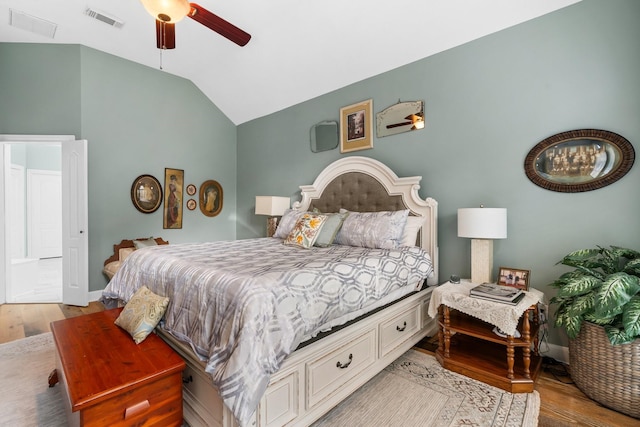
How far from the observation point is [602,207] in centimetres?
222

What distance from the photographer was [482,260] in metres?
2.52

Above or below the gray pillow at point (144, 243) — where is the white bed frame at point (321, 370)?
below

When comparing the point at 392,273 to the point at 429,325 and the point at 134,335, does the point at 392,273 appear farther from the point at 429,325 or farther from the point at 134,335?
the point at 134,335

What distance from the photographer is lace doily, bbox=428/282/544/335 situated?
194cm

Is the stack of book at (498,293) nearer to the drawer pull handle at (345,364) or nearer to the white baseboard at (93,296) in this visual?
the drawer pull handle at (345,364)

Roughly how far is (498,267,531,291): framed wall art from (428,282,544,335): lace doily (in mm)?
69

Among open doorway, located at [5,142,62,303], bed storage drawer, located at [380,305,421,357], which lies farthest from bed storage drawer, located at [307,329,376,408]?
open doorway, located at [5,142,62,303]

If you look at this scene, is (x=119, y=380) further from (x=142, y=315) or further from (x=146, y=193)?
Answer: (x=146, y=193)

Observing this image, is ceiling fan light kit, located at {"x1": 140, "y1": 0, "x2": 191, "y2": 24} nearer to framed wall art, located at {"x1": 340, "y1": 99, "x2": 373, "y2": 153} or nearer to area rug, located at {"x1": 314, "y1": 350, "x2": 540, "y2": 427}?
framed wall art, located at {"x1": 340, "y1": 99, "x2": 373, "y2": 153}

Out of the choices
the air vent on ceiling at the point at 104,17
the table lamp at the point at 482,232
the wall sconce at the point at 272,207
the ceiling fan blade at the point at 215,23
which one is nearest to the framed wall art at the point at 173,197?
the wall sconce at the point at 272,207

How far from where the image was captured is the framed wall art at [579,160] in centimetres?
215

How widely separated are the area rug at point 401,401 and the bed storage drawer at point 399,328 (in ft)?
0.65

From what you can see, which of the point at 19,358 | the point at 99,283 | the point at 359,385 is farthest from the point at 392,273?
the point at 99,283

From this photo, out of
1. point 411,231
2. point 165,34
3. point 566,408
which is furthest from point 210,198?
point 566,408
